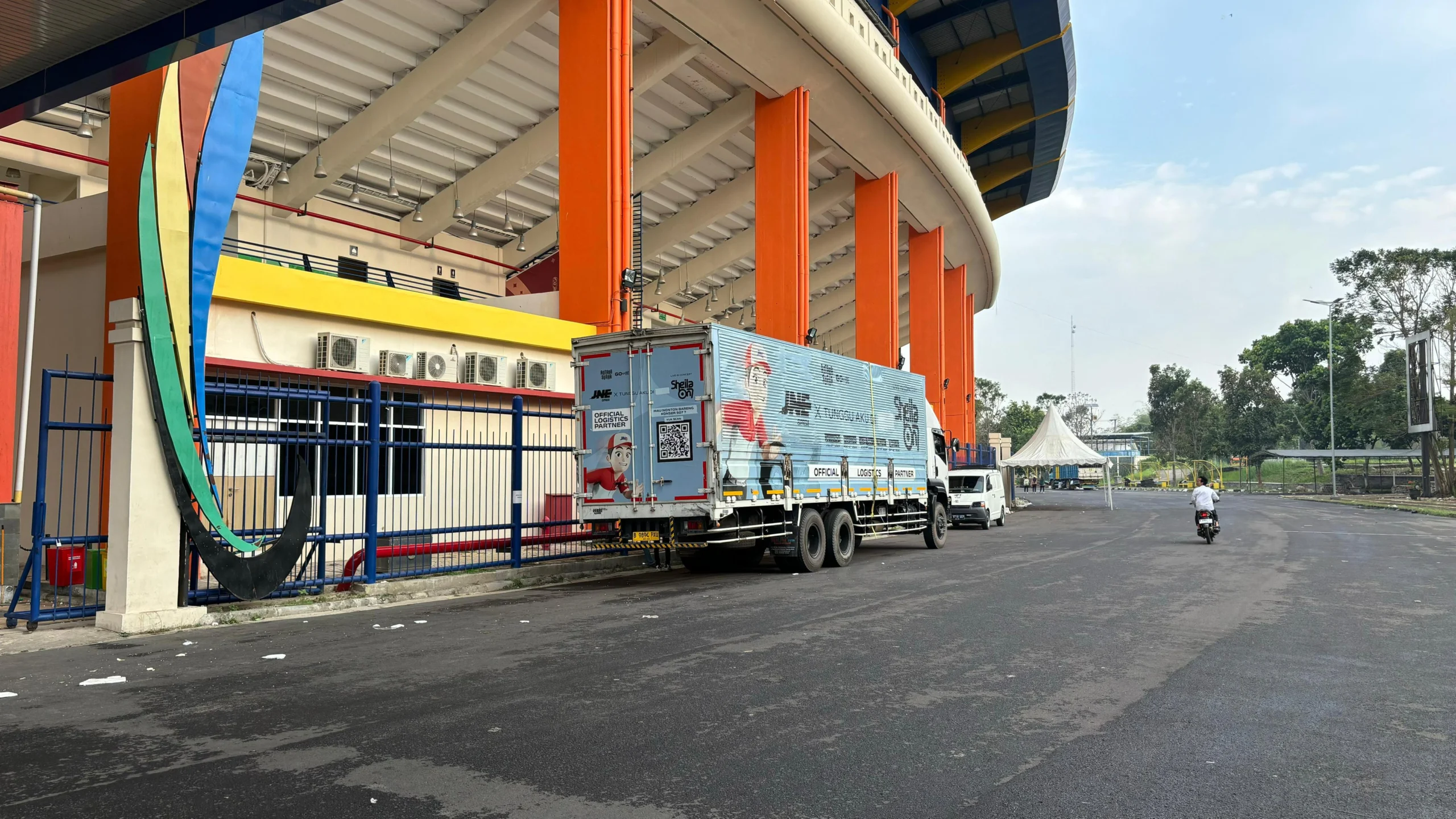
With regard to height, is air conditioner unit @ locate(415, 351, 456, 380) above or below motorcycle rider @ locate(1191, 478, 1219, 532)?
above

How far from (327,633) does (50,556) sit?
4.62 meters

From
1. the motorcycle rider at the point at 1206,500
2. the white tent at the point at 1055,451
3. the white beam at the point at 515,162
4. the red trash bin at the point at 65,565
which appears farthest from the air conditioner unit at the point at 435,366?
the white tent at the point at 1055,451

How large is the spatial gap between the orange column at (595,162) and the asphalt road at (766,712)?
378 inches

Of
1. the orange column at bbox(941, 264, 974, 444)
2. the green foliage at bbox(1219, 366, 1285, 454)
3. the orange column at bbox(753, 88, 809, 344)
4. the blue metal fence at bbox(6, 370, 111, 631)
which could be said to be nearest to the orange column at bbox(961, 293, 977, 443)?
the orange column at bbox(941, 264, 974, 444)

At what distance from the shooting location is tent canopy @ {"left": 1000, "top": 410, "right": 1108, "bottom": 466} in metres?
45.8

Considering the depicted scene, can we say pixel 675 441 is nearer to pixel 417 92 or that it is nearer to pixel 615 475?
pixel 615 475

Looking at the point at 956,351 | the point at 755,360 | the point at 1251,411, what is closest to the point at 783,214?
the point at 755,360

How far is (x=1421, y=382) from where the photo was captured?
48844mm

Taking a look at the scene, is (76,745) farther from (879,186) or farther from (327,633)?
(879,186)

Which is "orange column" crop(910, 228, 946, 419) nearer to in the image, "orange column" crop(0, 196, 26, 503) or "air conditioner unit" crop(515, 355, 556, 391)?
"air conditioner unit" crop(515, 355, 556, 391)

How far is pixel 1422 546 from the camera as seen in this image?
65.9ft

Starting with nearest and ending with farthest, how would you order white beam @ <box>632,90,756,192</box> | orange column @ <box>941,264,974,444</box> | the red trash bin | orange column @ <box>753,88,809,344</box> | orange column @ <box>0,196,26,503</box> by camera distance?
orange column @ <box>0,196,26,503</box> < the red trash bin < orange column @ <box>753,88,809,344</box> < white beam @ <box>632,90,756,192</box> < orange column @ <box>941,264,974,444</box>

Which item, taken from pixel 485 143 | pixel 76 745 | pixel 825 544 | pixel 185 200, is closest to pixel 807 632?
pixel 76 745

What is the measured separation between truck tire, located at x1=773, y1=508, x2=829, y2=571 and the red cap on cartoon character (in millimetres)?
2569
